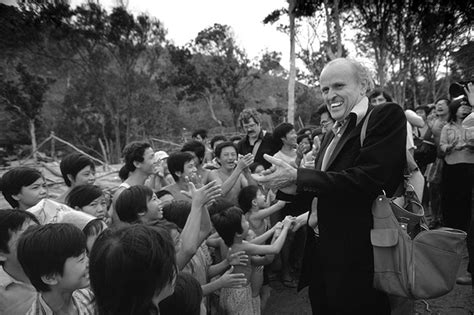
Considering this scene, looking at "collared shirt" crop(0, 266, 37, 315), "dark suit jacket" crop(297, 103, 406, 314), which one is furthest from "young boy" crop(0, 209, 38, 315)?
"dark suit jacket" crop(297, 103, 406, 314)

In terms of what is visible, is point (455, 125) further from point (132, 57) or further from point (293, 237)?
point (132, 57)

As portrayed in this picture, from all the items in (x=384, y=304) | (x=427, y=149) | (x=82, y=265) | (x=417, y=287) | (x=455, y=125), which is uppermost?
(x=455, y=125)

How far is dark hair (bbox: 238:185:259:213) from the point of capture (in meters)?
3.28

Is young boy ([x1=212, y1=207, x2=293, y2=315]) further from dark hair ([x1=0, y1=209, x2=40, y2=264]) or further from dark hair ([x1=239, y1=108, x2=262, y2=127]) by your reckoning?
dark hair ([x1=239, y1=108, x2=262, y2=127])

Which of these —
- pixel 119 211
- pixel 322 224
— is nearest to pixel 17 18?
pixel 119 211

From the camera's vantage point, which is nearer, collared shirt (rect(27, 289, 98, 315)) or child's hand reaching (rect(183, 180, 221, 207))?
collared shirt (rect(27, 289, 98, 315))

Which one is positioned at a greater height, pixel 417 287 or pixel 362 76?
pixel 362 76

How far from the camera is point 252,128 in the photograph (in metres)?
4.45

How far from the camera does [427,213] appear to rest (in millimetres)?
5414

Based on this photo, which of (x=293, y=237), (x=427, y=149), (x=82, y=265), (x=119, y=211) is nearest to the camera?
(x=82, y=265)

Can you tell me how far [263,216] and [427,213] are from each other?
3.46 m

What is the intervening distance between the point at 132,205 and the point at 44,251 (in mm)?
991

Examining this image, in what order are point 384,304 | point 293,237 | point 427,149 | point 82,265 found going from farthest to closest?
1. point 427,149
2. point 293,237
3. point 384,304
4. point 82,265

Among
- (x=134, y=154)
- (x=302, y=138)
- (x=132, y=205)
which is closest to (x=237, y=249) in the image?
(x=132, y=205)
